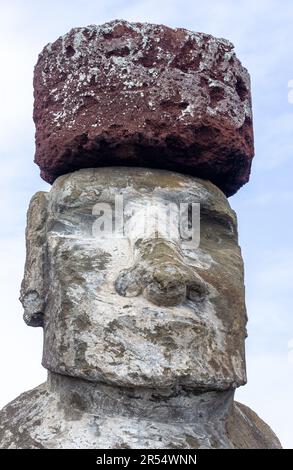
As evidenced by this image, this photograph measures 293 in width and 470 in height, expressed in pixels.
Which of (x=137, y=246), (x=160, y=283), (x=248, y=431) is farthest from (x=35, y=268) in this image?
(x=248, y=431)

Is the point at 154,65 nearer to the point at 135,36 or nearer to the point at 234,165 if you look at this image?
the point at 135,36

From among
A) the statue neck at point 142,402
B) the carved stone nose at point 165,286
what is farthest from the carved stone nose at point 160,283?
the statue neck at point 142,402

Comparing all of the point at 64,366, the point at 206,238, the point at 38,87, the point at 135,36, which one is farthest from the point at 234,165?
the point at 64,366

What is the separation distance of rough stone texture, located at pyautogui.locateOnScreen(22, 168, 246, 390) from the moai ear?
10 millimetres

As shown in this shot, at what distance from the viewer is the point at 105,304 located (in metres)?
3.92

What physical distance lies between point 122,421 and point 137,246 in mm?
897

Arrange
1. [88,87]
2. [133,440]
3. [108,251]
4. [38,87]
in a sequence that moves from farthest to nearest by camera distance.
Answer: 1. [38,87]
2. [88,87]
3. [108,251]
4. [133,440]

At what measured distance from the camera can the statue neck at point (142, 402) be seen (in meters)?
3.80

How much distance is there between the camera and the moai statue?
3.82 metres

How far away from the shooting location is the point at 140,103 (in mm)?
4418

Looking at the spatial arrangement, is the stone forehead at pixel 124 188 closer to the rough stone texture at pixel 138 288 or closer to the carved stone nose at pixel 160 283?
the rough stone texture at pixel 138 288

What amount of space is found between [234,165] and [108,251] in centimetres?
104
